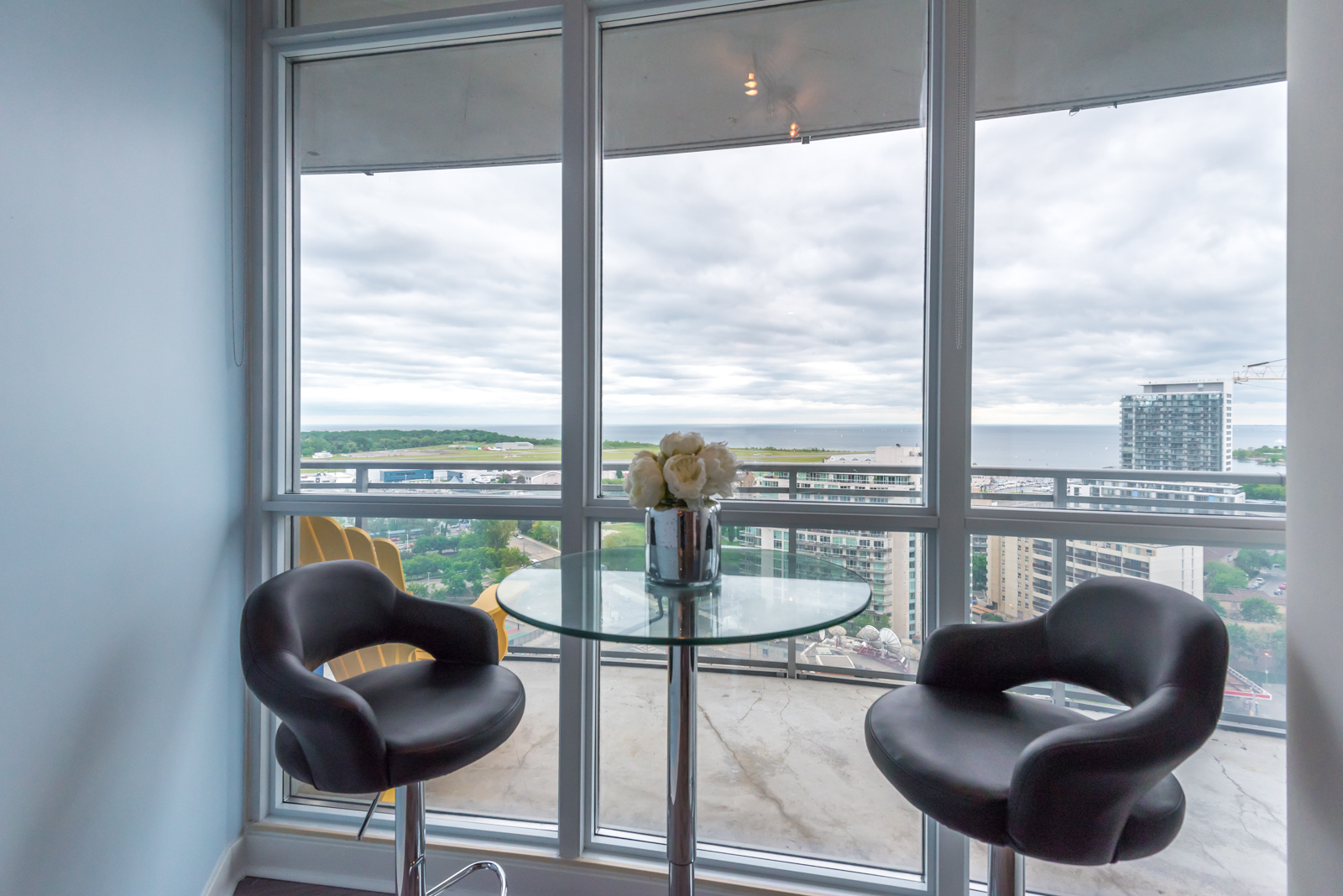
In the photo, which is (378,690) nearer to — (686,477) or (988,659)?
(686,477)

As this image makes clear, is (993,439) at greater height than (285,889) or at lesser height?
greater

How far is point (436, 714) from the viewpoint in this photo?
1.29 m

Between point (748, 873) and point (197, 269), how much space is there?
8.11 ft

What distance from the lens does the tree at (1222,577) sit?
1.59 metres

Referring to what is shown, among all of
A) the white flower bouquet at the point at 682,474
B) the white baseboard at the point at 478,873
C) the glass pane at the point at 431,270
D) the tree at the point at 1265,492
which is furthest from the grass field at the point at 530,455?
the white baseboard at the point at 478,873

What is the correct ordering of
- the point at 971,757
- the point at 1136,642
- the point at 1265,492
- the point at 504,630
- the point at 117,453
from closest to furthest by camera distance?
1. the point at 971,757
2. the point at 1136,642
3. the point at 117,453
4. the point at 1265,492
5. the point at 504,630

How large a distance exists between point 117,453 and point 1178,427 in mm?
2825

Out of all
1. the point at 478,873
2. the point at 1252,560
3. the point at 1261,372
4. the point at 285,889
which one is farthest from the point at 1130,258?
the point at 285,889

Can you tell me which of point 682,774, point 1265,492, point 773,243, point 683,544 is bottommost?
point 682,774

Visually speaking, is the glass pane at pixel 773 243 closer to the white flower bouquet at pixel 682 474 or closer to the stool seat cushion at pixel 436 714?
the white flower bouquet at pixel 682 474

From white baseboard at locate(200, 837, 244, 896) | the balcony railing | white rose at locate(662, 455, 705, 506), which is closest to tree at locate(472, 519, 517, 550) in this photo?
the balcony railing

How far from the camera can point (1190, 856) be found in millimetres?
1616

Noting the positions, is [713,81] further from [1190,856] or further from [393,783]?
[1190,856]

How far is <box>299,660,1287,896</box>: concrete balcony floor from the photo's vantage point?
5.24ft
